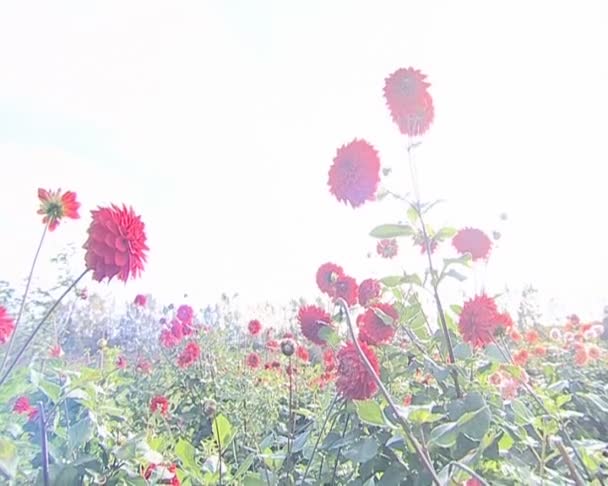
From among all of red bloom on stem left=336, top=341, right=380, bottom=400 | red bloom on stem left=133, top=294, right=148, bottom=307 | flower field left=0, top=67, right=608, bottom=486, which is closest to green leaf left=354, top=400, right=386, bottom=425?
flower field left=0, top=67, right=608, bottom=486

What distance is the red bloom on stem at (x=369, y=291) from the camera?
1736 millimetres

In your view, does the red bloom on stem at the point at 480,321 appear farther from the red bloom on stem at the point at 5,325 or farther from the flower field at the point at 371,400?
the red bloom on stem at the point at 5,325

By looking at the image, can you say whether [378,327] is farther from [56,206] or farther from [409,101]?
[56,206]

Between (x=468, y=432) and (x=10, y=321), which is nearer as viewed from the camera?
(x=468, y=432)

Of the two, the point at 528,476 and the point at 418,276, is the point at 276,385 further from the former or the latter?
the point at 528,476

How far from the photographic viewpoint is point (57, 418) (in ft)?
5.06

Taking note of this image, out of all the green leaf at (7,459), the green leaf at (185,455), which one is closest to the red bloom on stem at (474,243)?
the green leaf at (185,455)

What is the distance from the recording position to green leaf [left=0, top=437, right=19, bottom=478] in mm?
849

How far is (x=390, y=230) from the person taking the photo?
143cm

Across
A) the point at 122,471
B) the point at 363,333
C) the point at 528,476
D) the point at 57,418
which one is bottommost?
the point at 528,476

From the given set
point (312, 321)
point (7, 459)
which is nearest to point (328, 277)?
point (312, 321)

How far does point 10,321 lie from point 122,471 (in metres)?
0.59

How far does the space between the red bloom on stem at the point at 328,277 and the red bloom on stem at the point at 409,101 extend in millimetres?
566

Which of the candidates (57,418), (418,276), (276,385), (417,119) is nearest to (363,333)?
(418,276)
